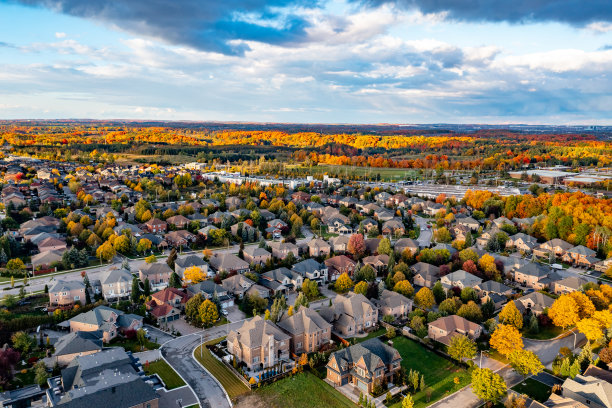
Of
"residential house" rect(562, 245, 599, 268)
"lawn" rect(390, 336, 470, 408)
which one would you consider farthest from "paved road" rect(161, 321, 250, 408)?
"residential house" rect(562, 245, 599, 268)

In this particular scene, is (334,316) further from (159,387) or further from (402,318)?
(159,387)

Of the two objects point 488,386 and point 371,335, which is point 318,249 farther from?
point 488,386

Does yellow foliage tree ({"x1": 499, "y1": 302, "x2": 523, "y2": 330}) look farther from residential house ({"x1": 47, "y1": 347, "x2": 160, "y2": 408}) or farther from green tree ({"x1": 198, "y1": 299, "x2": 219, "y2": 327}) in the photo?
residential house ({"x1": 47, "y1": 347, "x2": 160, "y2": 408})

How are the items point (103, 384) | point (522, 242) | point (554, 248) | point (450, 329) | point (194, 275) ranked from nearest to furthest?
point (103, 384), point (450, 329), point (194, 275), point (554, 248), point (522, 242)

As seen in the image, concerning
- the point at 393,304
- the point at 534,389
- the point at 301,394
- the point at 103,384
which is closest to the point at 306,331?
the point at 301,394

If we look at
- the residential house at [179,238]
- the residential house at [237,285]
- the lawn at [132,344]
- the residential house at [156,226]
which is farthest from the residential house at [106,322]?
the residential house at [156,226]

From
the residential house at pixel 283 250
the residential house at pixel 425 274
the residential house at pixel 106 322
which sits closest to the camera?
the residential house at pixel 106 322

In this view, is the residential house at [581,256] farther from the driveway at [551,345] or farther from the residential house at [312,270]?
the residential house at [312,270]
